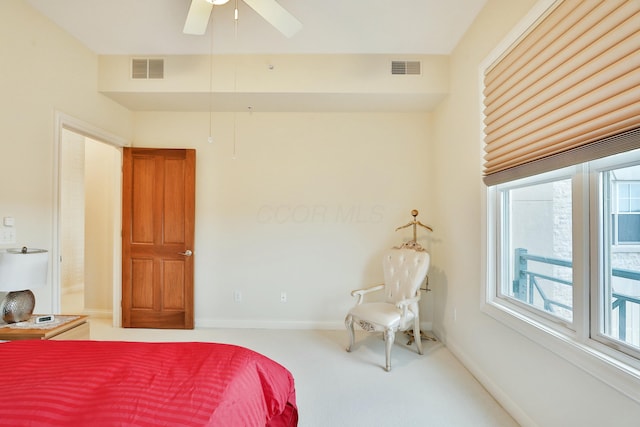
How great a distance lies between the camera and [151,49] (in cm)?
296

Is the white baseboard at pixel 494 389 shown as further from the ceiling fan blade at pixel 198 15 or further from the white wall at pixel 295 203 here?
the ceiling fan blade at pixel 198 15

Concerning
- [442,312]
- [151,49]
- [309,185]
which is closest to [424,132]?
[309,185]

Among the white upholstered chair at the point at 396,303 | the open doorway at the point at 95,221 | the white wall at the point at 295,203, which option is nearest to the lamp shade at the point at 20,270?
the open doorway at the point at 95,221

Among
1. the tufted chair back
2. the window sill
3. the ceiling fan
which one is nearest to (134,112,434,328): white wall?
the tufted chair back

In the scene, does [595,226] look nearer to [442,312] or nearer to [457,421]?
[457,421]

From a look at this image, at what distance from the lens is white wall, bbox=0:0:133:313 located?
216 centimetres

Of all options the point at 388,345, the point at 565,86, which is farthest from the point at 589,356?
the point at 388,345

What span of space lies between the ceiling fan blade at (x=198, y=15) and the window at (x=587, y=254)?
237 cm

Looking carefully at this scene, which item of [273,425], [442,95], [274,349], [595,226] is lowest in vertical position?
[274,349]

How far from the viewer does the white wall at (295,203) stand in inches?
140

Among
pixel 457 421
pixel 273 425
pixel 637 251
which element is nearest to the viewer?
pixel 637 251

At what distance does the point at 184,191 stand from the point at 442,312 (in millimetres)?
3216

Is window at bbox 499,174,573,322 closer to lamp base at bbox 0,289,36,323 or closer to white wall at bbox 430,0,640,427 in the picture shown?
white wall at bbox 430,0,640,427

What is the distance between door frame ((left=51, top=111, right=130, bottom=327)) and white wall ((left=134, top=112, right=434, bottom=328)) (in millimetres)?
535
